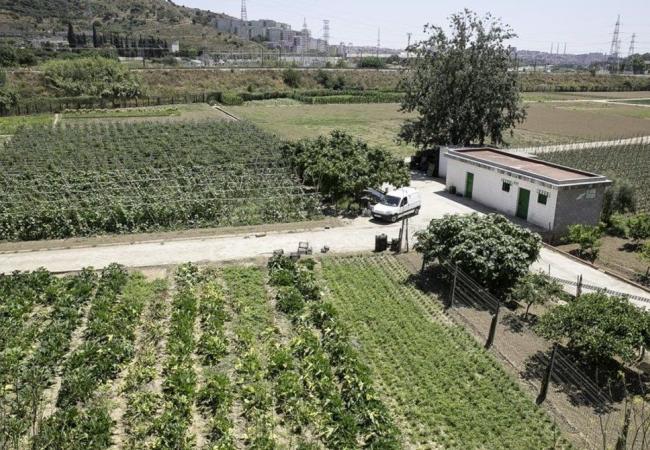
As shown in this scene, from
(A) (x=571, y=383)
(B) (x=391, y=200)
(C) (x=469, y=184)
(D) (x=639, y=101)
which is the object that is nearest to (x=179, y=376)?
(A) (x=571, y=383)

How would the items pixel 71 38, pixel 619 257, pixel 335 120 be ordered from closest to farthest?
pixel 619 257 → pixel 335 120 → pixel 71 38

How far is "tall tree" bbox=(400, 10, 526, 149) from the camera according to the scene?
3784cm

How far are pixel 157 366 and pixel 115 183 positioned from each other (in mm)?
17551

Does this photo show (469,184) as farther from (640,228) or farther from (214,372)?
(214,372)

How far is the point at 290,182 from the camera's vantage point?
31484mm

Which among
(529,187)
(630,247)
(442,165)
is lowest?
(630,247)

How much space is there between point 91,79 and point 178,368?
78611 mm

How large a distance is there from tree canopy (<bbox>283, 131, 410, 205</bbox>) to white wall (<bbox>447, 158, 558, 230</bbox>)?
3801 mm

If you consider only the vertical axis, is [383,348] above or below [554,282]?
below

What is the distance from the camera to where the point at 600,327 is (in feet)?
46.7

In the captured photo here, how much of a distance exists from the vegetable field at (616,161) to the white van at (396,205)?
14840 mm

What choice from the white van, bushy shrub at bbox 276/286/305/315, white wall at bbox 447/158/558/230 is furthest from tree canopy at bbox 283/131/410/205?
bushy shrub at bbox 276/286/305/315

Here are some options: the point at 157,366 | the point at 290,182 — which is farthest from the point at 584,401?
the point at 290,182

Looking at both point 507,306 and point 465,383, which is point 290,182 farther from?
point 465,383
